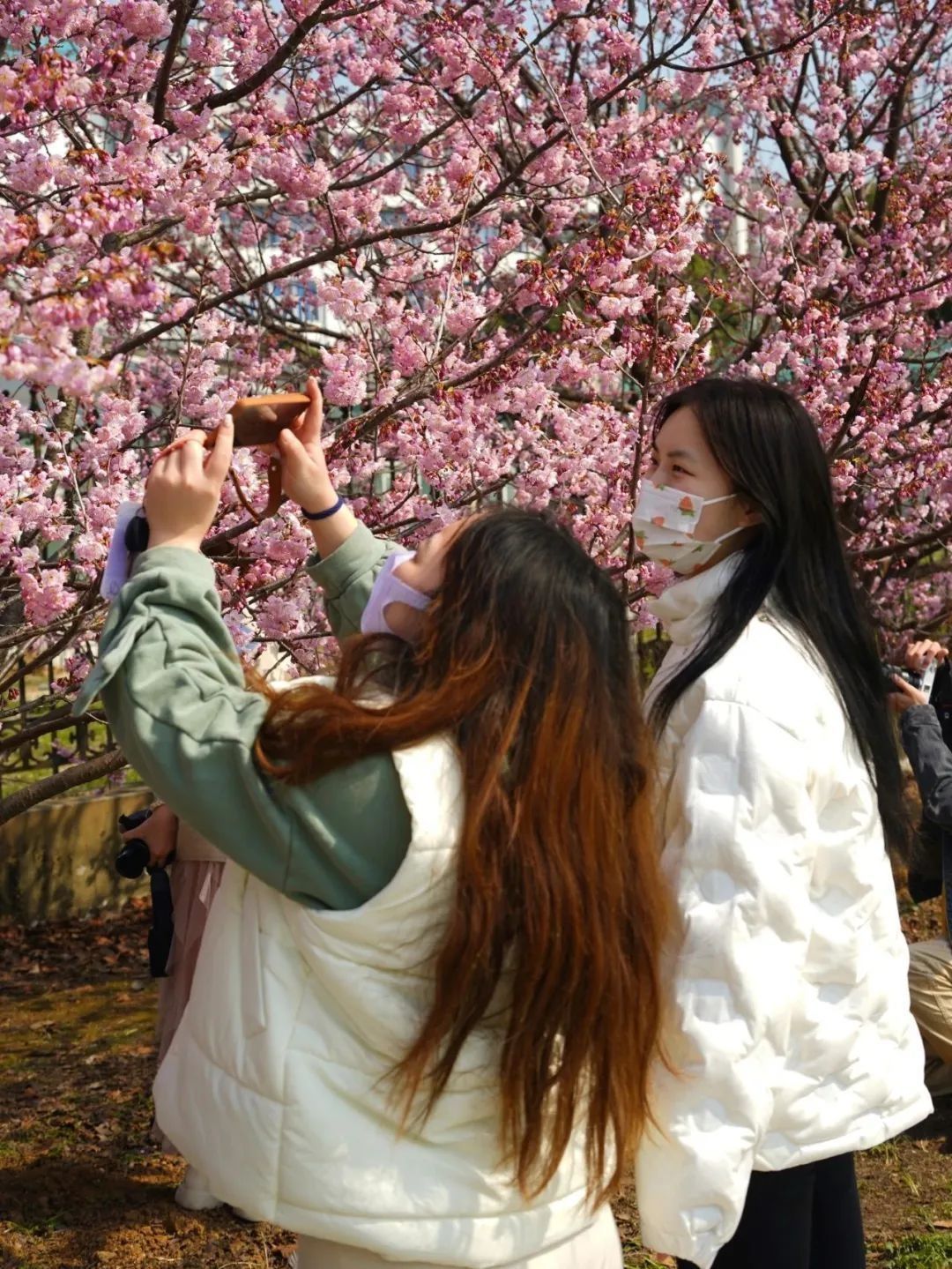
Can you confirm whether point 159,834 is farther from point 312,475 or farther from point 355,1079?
point 355,1079

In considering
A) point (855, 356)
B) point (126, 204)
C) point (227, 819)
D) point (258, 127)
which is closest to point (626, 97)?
point (855, 356)

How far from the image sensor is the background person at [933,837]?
367cm

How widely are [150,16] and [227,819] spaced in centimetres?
237

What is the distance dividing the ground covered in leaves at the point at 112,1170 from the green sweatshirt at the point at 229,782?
1.95 metres

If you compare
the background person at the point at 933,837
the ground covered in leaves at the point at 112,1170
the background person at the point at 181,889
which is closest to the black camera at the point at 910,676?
the background person at the point at 933,837

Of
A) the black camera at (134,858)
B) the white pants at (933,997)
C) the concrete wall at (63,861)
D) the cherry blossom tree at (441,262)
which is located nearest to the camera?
the black camera at (134,858)

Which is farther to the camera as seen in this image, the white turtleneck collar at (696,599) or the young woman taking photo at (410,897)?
the white turtleneck collar at (696,599)

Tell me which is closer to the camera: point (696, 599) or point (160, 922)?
point (696, 599)

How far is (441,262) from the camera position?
511cm

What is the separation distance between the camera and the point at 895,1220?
354cm

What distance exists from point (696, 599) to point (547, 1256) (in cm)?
97

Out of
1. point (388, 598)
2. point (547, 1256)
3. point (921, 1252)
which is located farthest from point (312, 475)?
point (921, 1252)

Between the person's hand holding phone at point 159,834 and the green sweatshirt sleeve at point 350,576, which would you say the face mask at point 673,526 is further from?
the person's hand holding phone at point 159,834

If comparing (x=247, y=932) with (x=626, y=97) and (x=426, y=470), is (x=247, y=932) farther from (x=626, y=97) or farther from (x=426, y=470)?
(x=626, y=97)
